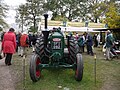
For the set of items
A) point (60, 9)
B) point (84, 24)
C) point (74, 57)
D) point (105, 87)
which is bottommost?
point (105, 87)

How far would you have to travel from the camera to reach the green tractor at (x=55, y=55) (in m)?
9.24

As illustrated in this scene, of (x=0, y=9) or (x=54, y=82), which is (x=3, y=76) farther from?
(x=0, y=9)

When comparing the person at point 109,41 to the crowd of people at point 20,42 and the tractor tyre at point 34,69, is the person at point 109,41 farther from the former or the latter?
the tractor tyre at point 34,69

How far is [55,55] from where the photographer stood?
9.65 metres

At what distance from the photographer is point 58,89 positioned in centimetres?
862

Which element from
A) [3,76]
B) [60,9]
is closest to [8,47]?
[3,76]

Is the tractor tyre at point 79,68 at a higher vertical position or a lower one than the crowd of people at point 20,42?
lower

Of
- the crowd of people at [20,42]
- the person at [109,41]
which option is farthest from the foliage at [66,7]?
the person at [109,41]

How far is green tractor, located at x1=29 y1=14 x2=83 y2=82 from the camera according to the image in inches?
364

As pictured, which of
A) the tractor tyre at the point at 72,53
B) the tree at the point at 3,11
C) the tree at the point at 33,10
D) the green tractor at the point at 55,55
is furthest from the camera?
the tree at the point at 3,11

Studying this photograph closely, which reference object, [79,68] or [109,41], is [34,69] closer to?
[79,68]

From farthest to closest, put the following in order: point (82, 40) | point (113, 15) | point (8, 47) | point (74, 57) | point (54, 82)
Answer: point (113, 15)
point (82, 40)
point (8, 47)
point (74, 57)
point (54, 82)

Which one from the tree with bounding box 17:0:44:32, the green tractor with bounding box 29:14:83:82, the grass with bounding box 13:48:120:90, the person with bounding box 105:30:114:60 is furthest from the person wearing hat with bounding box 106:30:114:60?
the tree with bounding box 17:0:44:32

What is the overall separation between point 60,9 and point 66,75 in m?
46.8
